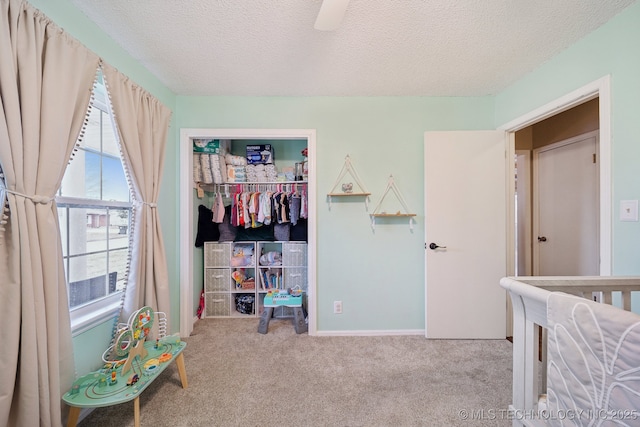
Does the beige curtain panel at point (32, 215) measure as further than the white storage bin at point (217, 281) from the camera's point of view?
No

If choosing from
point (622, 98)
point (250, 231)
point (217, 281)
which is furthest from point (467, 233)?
point (217, 281)

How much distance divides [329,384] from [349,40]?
90.9 inches

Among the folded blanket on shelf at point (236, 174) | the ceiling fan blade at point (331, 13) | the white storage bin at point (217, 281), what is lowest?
the white storage bin at point (217, 281)

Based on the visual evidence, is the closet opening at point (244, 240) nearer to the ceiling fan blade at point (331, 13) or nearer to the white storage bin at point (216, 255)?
the white storage bin at point (216, 255)

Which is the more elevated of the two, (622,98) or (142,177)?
(622,98)

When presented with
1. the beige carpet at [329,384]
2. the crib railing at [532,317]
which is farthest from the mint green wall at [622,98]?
the beige carpet at [329,384]

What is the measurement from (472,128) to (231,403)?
3004 mm

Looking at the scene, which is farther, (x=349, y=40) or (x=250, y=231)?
(x=250, y=231)

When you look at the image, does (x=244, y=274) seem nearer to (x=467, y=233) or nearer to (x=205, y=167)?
(x=205, y=167)

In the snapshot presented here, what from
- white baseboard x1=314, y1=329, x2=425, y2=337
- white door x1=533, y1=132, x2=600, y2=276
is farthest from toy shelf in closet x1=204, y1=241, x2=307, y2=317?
white door x1=533, y1=132, x2=600, y2=276

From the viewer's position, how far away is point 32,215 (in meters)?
1.02

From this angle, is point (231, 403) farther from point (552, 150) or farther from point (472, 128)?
point (552, 150)

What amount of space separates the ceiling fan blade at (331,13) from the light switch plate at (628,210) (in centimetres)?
180

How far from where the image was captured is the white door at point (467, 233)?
7.06 ft
